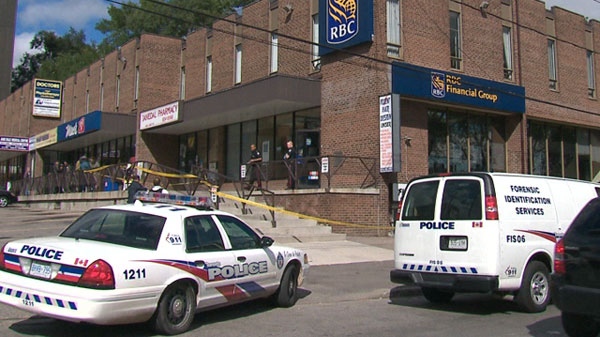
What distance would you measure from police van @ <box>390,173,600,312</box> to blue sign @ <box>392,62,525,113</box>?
10604 millimetres

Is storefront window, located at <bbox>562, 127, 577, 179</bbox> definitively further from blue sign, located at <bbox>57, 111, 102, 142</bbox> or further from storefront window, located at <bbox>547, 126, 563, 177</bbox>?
blue sign, located at <bbox>57, 111, 102, 142</bbox>

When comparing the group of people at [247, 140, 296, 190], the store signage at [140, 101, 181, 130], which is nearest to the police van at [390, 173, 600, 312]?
the group of people at [247, 140, 296, 190]

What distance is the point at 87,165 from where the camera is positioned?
2858cm

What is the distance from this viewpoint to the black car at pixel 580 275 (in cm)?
567

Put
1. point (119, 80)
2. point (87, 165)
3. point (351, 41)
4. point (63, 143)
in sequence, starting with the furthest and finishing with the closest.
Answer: point (63, 143)
point (119, 80)
point (87, 165)
point (351, 41)

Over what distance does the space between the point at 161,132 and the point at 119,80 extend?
6825mm

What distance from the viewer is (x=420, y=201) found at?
898 centimetres

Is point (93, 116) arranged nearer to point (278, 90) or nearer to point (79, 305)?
point (278, 90)

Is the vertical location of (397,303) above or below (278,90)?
A: below

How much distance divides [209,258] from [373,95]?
1325cm

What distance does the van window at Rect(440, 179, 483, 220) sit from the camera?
827cm

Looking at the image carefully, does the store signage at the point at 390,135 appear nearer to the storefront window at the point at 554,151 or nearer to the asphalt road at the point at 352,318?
the asphalt road at the point at 352,318

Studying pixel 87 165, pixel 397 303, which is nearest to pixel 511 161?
pixel 397 303

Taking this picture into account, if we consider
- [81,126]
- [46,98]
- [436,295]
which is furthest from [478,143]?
[46,98]
